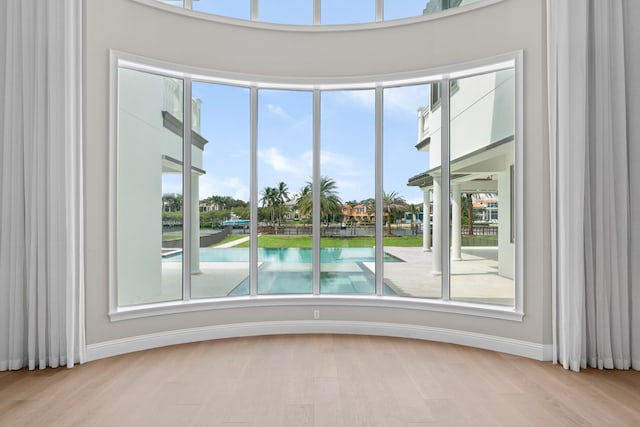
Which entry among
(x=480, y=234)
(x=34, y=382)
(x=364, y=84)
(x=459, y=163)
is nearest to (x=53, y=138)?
(x=34, y=382)

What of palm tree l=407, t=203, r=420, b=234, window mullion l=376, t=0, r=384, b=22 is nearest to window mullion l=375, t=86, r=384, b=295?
palm tree l=407, t=203, r=420, b=234

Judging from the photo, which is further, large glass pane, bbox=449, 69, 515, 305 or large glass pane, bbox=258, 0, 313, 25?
large glass pane, bbox=258, 0, 313, 25

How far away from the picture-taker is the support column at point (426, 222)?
14.3ft

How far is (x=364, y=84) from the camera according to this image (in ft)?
14.7

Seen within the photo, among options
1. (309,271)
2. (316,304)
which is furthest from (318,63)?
(316,304)

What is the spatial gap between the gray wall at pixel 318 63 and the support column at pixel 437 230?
0.53 meters

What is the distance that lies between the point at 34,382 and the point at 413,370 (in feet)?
10.2

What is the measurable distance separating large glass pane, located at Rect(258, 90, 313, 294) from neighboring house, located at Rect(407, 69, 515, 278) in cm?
134

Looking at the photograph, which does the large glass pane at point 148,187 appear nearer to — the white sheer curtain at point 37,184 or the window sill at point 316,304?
the window sill at point 316,304

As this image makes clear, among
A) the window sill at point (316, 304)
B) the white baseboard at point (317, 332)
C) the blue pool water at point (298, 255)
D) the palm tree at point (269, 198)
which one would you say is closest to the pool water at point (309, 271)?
the blue pool water at point (298, 255)

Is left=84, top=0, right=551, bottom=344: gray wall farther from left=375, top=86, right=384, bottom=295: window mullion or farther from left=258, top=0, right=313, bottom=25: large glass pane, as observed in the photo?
left=375, top=86, right=384, bottom=295: window mullion

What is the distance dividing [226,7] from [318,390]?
4164 millimetres

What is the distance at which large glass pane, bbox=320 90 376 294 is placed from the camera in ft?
14.9

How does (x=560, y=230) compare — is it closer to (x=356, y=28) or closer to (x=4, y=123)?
(x=356, y=28)
